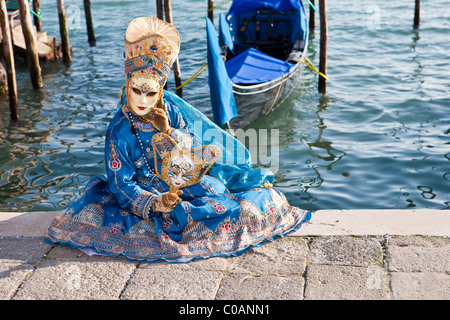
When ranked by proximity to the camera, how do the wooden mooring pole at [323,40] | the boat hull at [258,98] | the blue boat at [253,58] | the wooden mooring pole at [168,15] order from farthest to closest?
1. the wooden mooring pole at [323,40]
2. the wooden mooring pole at [168,15]
3. the boat hull at [258,98]
4. the blue boat at [253,58]

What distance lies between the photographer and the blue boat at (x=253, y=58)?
620cm

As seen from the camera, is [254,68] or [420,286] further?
[254,68]

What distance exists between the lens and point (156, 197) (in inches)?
135

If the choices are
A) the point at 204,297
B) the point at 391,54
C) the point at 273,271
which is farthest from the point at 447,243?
the point at 391,54

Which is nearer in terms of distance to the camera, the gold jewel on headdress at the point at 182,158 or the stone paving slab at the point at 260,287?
the stone paving slab at the point at 260,287

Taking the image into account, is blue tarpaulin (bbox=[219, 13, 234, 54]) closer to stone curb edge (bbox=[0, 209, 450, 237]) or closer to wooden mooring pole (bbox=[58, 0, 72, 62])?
wooden mooring pole (bbox=[58, 0, 72, 62])

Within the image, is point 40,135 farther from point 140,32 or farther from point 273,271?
point 273,271

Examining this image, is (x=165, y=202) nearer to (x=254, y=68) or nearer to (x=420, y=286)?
(x=420, y=286)

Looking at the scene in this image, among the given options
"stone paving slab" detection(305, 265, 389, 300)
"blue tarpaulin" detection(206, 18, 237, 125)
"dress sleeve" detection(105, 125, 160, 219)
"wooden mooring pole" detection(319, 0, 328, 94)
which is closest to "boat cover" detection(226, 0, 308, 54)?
"wooden mooring pole" detection(319, 0, 328, 94)

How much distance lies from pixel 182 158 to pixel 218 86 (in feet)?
8.89

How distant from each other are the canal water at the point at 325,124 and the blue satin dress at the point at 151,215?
1.84 meters

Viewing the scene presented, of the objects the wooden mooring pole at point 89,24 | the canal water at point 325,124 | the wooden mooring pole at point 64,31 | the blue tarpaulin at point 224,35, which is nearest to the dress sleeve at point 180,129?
the canal water at point 325,124

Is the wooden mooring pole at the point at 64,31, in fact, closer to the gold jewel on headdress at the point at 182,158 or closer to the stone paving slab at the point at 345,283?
the gold jewel on headdress at the point at 182,158

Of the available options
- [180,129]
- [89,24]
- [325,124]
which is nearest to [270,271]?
[180,129]
